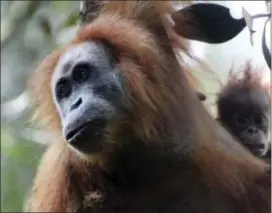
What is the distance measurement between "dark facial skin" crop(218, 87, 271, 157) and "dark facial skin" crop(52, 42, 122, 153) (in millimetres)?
387

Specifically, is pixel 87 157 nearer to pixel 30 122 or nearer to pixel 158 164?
pixel 158 164

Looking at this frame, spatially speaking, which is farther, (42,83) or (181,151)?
(42,83)

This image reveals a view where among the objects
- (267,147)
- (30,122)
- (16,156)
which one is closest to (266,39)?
(267,147)

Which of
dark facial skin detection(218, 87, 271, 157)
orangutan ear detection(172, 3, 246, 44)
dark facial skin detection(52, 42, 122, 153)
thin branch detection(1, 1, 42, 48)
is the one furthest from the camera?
thin branch detection(1, 1, 42, 48)

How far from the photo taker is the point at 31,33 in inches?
112

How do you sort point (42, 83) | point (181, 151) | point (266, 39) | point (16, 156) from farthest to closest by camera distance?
point (16, 156) → point (42, 83) → point (181, 151) → point (266, 39)

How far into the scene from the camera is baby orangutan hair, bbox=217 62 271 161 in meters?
2.14

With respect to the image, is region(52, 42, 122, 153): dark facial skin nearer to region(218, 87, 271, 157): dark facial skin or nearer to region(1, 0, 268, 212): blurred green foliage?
region(218, 87, 271, 157): dark facial skin

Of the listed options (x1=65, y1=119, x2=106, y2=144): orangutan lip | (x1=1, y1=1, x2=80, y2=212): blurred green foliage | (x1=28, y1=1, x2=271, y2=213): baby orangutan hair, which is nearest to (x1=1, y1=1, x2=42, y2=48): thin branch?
(x1=1, y1=1, x2=80, y2=212): blurred green foliage

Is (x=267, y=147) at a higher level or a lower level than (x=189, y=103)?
lower

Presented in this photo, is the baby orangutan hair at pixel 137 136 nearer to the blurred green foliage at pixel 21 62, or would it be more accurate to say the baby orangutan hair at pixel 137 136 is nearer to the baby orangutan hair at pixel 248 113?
the baby orangutan hair at pixel 248 113

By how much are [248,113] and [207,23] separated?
47cm

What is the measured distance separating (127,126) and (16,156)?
79cm

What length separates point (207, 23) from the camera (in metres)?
1.82
